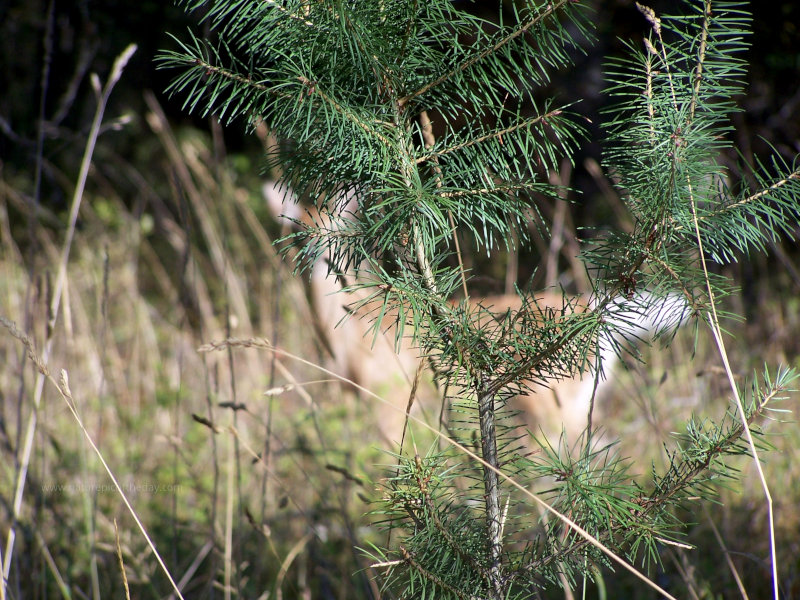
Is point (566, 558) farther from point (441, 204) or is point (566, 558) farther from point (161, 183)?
point (161, 183)

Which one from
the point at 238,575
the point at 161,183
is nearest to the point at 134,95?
the point at 161,183

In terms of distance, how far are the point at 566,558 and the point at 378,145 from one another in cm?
49

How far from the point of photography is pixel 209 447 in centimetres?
287

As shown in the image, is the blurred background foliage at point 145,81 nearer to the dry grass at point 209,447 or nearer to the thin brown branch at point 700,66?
the dry grass at point 209,447

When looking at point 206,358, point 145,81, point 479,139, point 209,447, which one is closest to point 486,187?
point 479,139

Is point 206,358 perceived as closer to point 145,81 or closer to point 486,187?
point 486,187

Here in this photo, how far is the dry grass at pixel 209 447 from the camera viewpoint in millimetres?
1396

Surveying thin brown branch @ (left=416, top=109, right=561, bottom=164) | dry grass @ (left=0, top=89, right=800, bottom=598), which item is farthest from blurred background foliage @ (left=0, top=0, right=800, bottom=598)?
thin brown branch @ (left=416, top=109, right=561, bottom=164)

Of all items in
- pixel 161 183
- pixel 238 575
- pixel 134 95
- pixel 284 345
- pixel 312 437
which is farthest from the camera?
pixel 161 183

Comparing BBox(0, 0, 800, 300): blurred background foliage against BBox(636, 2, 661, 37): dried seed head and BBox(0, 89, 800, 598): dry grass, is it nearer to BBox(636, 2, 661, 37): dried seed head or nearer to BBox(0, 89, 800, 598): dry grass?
BBox(0, 89, 800, 598): dry grass

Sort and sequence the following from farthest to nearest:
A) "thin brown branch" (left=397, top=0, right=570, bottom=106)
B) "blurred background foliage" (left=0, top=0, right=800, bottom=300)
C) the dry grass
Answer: "blurred background foliage" (left=0, top=0, right=800, bottom=300) → the dry grass → "thin brown branch" (left=397, top=0, right=570, bottom=106)

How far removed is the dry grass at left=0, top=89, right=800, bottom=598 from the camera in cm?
140

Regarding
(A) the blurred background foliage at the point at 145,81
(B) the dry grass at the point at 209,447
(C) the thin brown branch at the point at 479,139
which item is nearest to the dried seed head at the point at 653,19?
(C) the thin brown branch at the point at 479,139

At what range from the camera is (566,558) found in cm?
77
